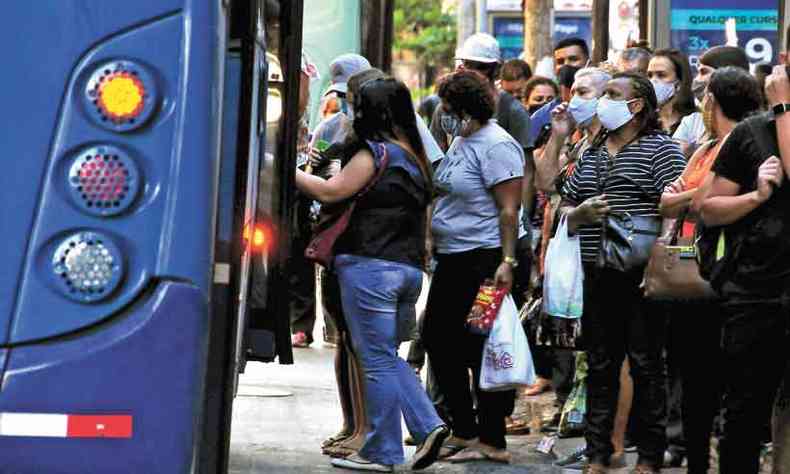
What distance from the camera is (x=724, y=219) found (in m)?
6.20

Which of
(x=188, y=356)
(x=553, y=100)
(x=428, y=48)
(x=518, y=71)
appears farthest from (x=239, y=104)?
(x=428, y=48)

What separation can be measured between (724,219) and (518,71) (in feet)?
20.4

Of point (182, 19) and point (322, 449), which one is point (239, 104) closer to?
point (182, 19)

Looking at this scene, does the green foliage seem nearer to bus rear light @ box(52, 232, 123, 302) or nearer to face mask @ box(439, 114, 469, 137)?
face mask @ box(439, 114, 469, 137)

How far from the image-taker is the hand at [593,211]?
7.56 metres

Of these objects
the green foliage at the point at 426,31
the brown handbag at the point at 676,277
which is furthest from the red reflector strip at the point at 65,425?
the green foliage at the point at 426,31

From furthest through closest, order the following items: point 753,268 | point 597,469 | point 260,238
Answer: point 597,469
point 753,268
point 260,238

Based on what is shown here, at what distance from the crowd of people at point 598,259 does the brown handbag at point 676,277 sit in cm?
2

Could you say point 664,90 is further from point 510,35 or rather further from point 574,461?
point 510,35

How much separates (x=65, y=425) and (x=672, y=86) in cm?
607

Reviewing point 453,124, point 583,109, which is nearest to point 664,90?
point 583,109

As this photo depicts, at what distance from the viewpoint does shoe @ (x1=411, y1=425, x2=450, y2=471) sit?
25.7 feet

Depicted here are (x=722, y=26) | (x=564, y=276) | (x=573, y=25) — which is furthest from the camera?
(x=573, y=25)

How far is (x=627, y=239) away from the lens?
745 centimetres
